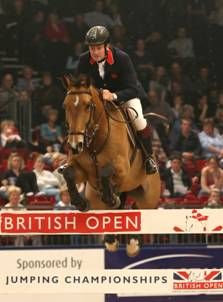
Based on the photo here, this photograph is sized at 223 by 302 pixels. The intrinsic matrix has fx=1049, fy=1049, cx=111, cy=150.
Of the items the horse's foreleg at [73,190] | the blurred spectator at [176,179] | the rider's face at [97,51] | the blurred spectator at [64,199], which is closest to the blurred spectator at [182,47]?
the blurred spectator at [176,179]

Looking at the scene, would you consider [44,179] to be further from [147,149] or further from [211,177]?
[147,149]

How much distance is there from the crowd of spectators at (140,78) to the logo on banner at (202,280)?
177 inches

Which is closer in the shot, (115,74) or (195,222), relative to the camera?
(115,74)

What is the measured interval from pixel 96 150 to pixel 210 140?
9.03 metres

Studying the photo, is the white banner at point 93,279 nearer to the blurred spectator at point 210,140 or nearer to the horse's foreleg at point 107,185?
the horse's foreleg at point 107,185

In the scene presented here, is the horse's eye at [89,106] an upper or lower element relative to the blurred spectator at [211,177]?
upper

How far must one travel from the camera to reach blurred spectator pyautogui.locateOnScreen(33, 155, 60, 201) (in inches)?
708

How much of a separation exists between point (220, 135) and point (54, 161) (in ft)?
12.8

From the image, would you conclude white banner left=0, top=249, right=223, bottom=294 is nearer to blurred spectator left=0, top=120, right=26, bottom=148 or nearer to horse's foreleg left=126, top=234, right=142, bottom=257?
horse's foreleg left=126, top=234, right=142, bottom=257

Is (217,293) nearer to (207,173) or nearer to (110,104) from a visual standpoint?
(110,104)

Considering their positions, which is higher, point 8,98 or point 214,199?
point 8,98

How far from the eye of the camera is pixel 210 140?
20.6 meters

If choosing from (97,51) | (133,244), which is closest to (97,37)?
(97,51)

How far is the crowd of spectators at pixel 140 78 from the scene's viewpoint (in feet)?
61.6
